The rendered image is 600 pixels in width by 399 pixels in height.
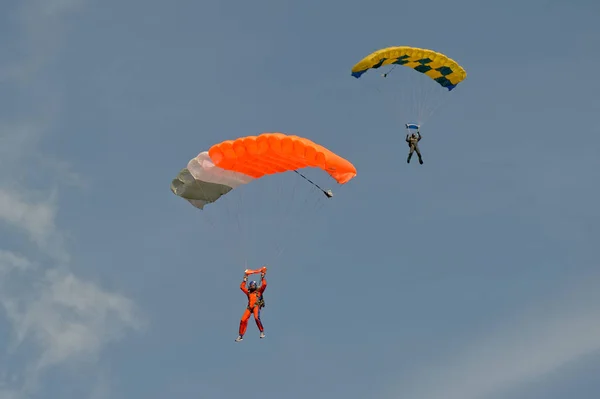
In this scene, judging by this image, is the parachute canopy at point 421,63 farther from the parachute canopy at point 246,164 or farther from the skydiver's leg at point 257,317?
the skydiver's leg at point 257,317

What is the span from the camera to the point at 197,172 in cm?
3431

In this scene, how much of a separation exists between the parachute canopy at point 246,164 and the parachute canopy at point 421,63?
14.5ft

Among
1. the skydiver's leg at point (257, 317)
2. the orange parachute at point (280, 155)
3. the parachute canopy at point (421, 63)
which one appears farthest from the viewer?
the parachute canopy at point (421, 63)

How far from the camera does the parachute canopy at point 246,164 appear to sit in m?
32.1

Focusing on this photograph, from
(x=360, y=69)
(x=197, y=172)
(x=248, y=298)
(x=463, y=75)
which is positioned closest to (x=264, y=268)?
(x=248, y=298)

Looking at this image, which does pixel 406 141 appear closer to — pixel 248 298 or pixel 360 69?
pixel 360 69

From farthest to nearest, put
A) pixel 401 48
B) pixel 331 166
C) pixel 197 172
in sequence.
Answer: pixel 401 48, pixel 197 172, pixel 331 166

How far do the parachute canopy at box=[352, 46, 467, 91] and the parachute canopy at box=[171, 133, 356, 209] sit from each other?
174 inches

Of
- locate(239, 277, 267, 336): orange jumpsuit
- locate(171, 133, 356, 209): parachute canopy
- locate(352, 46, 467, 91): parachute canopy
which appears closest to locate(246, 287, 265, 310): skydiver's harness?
locate(239, 277, 267, 336): orange jumpsuit

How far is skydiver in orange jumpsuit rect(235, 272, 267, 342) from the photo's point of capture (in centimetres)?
3369

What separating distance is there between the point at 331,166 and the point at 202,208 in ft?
15.0

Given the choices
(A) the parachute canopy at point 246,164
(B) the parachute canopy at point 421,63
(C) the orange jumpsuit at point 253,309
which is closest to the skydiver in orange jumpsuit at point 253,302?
(C) the orange jumpsuit at point 253,309

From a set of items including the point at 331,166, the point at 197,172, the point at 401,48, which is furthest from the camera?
the point at 401,48

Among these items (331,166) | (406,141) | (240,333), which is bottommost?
(240,333)
